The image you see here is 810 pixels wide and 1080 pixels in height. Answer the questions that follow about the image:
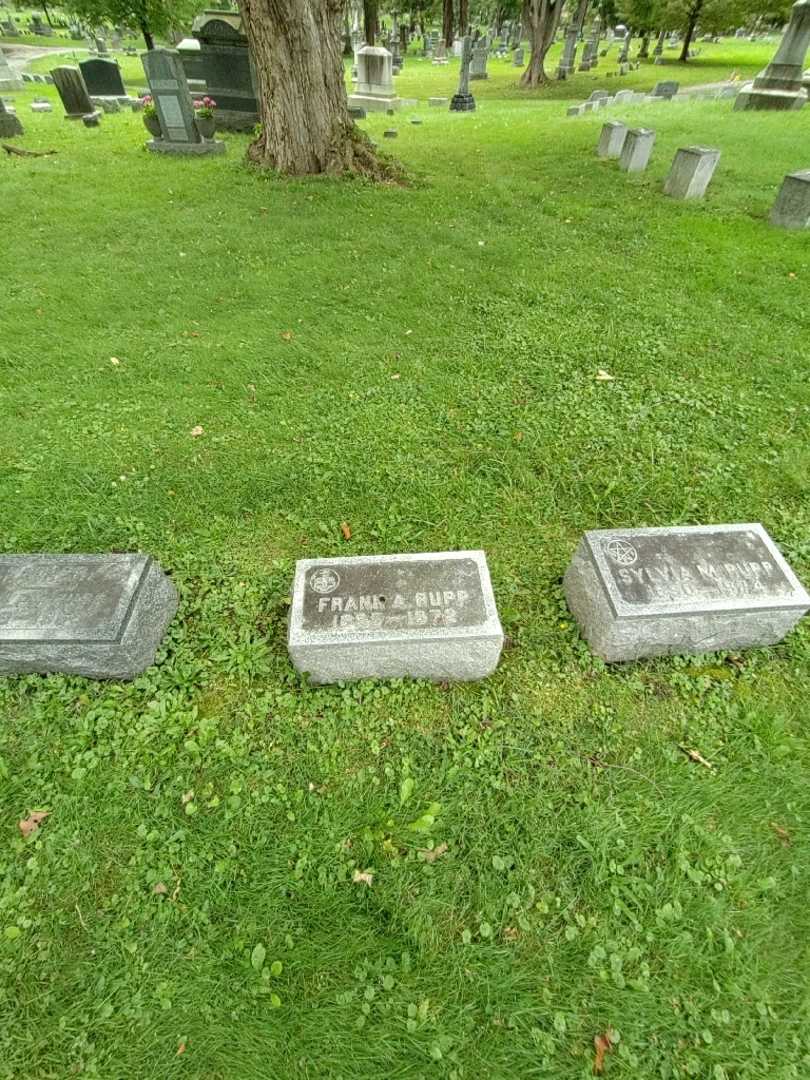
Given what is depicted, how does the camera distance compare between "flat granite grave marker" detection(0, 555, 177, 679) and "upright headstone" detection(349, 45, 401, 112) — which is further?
"upright headstone" detection(349, 45, 401, 112)

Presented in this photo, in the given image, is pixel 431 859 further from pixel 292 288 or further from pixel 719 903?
pixel 292 288

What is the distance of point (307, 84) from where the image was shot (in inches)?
358

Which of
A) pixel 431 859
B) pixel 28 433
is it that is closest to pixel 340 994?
pixel 431 859

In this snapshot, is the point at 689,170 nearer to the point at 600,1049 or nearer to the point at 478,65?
the point at 600,1049

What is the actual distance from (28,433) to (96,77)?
20294mm

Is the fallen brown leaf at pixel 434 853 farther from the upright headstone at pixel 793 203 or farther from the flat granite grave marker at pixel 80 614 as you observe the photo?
the upright headstone at pixel 793 203

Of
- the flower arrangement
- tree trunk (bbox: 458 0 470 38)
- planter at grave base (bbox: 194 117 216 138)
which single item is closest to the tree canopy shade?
the flower arrangement

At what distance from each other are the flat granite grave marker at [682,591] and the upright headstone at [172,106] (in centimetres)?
1327

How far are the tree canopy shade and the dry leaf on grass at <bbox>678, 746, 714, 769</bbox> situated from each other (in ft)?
101

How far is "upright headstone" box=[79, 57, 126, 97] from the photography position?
56.6 ft

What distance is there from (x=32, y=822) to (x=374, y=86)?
2347 cm

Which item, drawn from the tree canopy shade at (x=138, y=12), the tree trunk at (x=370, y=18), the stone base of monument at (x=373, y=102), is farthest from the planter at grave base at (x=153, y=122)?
the tree trunk at (x=370, y=18)

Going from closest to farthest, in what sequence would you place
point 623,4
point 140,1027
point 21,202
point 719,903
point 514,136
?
point 140,1027 → point 719,903 → point 21,202 → point 514,136 → point 623,4

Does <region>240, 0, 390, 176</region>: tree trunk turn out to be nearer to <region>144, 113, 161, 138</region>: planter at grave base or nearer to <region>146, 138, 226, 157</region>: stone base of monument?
<region>146, 138, 226, 157</region>: stone base of monument
